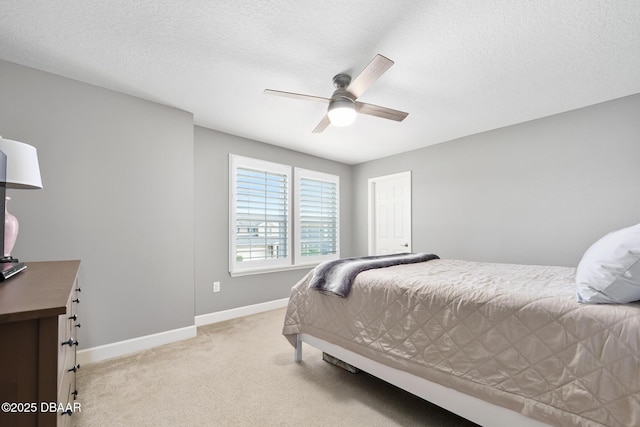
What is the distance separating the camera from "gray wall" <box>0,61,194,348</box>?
2215mm

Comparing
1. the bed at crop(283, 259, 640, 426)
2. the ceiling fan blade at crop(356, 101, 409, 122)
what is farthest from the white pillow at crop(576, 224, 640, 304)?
the ceiling fan blade at crop(356, 101, 409, 122)

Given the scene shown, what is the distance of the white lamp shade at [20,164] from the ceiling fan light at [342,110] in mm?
1897

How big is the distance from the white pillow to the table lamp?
2.77 m

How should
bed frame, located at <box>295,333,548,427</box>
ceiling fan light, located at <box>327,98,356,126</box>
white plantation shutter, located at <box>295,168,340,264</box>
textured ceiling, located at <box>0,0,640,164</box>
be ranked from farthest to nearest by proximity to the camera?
white plantation shutter, located at <box>295,168,340,264</box> → ceiling fan light, located at <box>327,98,356,126</box> → textured ceiling, located at <box>0,0,640,164</box> → bed frame, located at <box>295,333,548,427</box>

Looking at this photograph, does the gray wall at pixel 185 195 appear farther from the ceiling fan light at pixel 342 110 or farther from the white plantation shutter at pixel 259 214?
the ceiling fan light at pixel 342 110

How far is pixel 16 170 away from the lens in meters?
1.53

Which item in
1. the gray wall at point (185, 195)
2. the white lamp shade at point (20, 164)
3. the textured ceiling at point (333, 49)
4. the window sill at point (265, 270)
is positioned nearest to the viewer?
the white lamp shade at point (20, 164)

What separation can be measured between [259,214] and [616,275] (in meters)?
3.41

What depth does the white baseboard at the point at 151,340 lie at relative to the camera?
240cm

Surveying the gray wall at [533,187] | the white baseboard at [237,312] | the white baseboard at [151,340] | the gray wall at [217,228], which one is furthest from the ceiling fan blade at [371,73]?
the white baseboard at [237,312]

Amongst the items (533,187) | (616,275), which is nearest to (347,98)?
(616,275)

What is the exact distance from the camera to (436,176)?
160 inches

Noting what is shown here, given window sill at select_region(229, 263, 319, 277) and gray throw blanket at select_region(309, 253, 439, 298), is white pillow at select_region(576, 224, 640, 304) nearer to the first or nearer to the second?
gray throw blanket at select_region(309, 253, 439, 298)

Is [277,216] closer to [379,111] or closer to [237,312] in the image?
[237,312]
